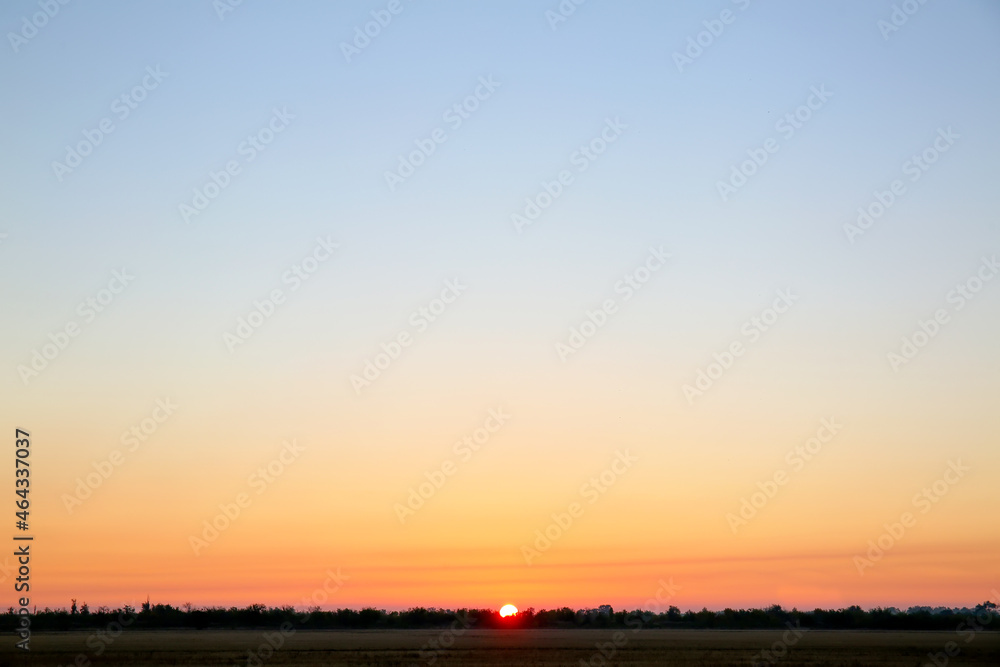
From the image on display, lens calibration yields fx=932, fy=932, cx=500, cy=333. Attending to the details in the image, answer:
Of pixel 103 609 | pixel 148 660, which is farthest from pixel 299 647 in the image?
pixel 103 609

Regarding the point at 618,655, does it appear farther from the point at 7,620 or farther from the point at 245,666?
the point at 7,620

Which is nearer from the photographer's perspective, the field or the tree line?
the field

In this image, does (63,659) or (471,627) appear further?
(471,627)

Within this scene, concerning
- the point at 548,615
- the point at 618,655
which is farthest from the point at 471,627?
the point at 618,655

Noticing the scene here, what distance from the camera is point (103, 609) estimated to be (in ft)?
265

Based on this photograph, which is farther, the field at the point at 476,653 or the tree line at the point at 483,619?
the tree line at the point at 483,619

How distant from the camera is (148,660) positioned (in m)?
37.3

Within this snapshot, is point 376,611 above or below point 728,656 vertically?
above

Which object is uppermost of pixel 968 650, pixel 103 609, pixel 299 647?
pixel 103 609

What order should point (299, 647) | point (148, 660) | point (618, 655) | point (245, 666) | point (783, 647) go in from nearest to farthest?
1. point (245, 666)
2. point (148, 660)
3. point (618, 655)
4. point (299, 647)
5. point (783, 647)

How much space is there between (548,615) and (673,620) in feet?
48.6

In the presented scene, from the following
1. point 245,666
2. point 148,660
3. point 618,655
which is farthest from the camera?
point 618,655

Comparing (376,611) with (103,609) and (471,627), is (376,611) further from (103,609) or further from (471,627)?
(103,609)

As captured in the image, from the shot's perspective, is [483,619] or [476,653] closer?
[476,653]
